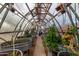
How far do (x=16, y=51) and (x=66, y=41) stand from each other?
0.77 feet

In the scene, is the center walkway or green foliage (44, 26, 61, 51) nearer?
the center walkway

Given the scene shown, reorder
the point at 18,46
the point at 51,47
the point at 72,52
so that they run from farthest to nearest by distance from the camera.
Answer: the point at 51,47 → the point at 18,46 → the point at 72,52

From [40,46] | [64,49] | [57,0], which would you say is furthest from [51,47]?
[57,0]

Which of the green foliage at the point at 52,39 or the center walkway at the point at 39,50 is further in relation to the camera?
the green foliage at the point at 52,39

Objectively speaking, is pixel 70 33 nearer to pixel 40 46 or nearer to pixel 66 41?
pixel 66 41

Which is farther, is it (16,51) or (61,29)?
(61,29)

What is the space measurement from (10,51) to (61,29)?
0.31 m

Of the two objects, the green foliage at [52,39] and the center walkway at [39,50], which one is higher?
the green foliage at [52,39]

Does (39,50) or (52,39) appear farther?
(52,39)

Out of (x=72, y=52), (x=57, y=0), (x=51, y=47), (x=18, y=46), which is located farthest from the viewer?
(x=51, y=47)

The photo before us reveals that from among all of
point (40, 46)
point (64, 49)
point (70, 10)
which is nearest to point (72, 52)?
point (64, 49)

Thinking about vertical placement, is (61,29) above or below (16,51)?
above

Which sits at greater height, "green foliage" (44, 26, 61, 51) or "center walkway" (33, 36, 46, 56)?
"green foliage" (44, 26, 61, 51)

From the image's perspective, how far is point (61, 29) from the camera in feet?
3.26
